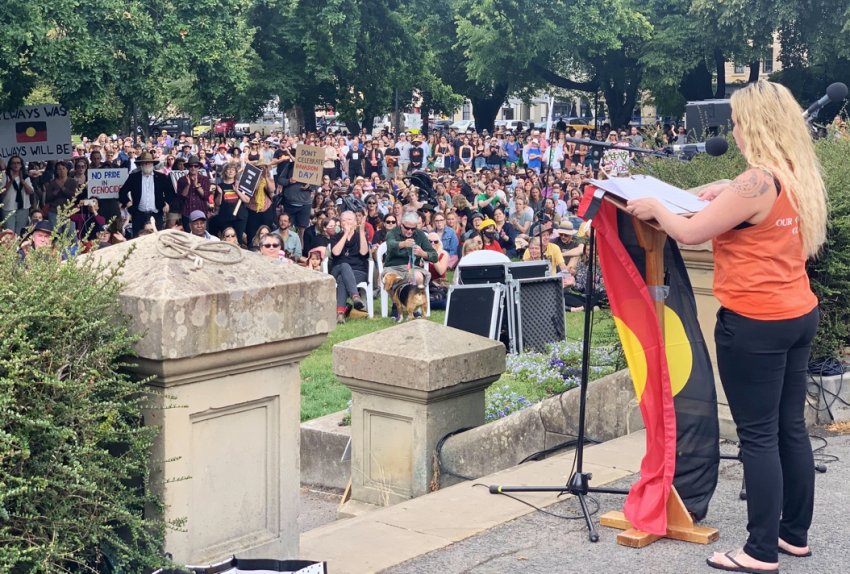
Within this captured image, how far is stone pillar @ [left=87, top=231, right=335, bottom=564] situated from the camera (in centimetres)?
349

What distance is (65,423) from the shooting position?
10.5 feet

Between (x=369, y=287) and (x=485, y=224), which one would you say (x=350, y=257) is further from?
(x=485, y=224)

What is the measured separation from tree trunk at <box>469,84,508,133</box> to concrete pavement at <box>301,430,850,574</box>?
52.2 m

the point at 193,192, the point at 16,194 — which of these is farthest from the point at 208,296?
the point at 193,192

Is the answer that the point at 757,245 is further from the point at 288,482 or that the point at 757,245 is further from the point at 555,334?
the point at 555,334

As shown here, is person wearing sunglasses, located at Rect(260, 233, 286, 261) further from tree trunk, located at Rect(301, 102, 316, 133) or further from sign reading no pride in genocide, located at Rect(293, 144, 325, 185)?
→ tree trunk, located at Rect(301, 102, 316, 133)

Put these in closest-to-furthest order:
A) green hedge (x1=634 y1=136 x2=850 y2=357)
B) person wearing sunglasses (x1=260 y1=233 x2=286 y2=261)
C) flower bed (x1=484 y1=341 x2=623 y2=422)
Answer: green hedge (x1=634 y1=136 x2=850 y2=357)
flower bed (x1=484 y1=341 x2=623 y2=422)
person wearing sunglasses (x1=260 y1=233 x2=286 y2=261)

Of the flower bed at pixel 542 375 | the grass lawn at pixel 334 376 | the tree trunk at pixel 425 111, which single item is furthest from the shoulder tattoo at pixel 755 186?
the tree trunk at pixel 425 111

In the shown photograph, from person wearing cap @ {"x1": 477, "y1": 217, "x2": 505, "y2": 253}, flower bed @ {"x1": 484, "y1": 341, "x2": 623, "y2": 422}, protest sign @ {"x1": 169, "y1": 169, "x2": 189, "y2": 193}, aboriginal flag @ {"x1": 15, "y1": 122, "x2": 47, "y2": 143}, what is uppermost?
aboriginal flag @ {"x1": 15, "y1": 122, "x2": 47, "y2": 143}

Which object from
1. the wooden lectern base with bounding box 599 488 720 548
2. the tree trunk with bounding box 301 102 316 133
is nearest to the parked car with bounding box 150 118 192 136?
the tree trunk with bounding box 301 102 316 133

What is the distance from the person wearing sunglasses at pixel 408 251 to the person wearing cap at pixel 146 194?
5183 millimetres

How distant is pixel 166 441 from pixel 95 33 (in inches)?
663

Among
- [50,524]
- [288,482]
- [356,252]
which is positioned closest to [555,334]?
[356,252]

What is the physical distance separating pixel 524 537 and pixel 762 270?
1.46m
